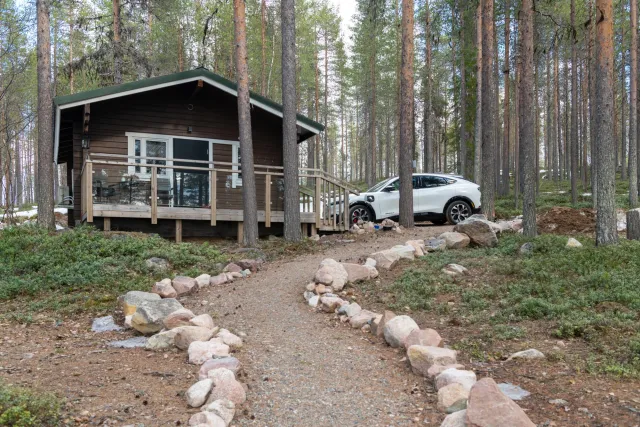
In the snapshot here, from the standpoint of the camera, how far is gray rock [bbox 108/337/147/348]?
5.15 meters

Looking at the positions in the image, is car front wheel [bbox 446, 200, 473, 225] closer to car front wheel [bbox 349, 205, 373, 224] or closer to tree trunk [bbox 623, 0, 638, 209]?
car front wheel [bbox 349, 205, 373, 224]

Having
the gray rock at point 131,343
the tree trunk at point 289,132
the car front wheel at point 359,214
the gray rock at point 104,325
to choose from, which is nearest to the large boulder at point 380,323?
the gray rock at point 131,343

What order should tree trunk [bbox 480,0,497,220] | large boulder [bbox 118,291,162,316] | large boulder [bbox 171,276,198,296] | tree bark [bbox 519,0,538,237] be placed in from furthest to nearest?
tree trunk [bbox 480,0,497,220] → tree bark [bbox 519,0,538,237] → large boulder [bbox 171,276,198,296] → large boulder [bbox 118,291,162,316]

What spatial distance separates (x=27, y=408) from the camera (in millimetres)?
3043

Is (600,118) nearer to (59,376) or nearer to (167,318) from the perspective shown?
(167,318)

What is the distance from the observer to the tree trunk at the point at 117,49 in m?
18.2

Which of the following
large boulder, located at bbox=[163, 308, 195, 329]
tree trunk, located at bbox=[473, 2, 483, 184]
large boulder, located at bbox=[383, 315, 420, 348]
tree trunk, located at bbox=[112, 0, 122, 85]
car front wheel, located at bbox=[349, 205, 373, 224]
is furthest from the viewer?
tree trunk, located at bbox=[473, 2, 483, 184]

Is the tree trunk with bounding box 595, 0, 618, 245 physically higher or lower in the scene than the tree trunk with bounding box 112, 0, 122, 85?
lower

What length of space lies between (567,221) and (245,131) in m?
9.18

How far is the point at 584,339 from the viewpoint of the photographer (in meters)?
4.79

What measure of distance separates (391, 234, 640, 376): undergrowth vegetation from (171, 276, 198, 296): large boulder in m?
3.48

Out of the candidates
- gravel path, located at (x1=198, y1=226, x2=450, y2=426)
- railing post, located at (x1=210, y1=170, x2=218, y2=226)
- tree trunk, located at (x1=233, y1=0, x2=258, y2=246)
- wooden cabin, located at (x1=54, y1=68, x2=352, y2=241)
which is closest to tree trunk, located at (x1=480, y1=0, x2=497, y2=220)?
wooden cabin, located at (x1=54, y1=68, x2=352, y2=241)

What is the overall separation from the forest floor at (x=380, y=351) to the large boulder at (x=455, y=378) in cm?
18

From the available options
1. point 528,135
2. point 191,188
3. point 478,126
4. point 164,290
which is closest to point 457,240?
point 528,135
